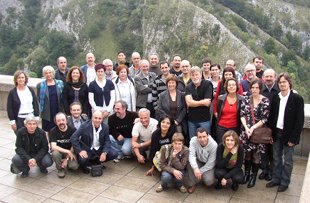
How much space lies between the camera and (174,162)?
4.93m

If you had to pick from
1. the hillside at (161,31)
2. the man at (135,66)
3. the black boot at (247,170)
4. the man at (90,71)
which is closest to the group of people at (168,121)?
the black boot at (247,170)

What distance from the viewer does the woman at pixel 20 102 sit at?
5672 millimetres

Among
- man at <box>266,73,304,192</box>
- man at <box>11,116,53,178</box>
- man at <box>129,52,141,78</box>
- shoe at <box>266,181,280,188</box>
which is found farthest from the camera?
man at <box>129,52,141,78</box>

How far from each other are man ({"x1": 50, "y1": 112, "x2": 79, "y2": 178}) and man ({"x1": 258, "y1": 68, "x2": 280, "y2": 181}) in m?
2.79

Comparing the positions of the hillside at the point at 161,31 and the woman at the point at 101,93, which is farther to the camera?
the hillside at the point at 161,31

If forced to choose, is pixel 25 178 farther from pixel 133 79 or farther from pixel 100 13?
pixel 100 13

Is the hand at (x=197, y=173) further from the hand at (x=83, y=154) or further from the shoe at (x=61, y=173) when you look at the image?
the shoe at (x=61, y=173)

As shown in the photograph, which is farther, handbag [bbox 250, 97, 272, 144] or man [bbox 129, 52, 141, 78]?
man [bbox 129, 52, 141, 78]

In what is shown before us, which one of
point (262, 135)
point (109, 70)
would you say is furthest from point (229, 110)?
point (109, 70)

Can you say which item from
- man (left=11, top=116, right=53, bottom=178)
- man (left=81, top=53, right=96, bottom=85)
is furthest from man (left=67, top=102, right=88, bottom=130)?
man (left=81, top=53, right=96, bottom=85)

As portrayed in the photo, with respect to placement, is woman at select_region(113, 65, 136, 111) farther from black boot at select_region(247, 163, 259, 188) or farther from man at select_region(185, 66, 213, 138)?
black boot at select_region(247, 163, 259, 188)

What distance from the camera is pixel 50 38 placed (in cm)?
8006

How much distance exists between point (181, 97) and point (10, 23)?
104 meters

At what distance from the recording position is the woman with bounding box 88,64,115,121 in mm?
5953
